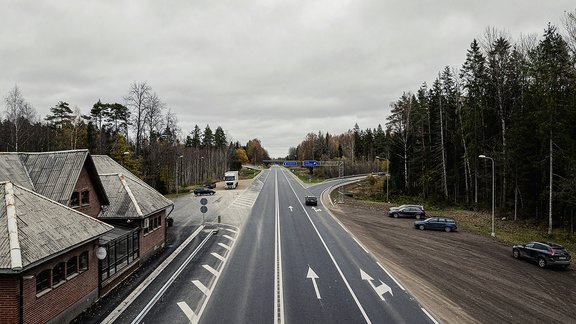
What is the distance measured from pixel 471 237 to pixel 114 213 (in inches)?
1107

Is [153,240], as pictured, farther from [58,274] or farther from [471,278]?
[471,278]

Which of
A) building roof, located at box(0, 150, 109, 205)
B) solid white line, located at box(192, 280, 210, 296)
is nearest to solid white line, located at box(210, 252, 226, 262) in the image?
solid white line, located at box(192, 280, 210, 296)

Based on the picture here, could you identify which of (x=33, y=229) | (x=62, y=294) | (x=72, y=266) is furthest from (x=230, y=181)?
(x=33, y=229)

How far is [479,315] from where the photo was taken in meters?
14.2

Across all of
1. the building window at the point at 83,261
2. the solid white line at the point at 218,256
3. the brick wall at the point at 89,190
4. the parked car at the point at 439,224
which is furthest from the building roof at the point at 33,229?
the parked car at the point at 439,224

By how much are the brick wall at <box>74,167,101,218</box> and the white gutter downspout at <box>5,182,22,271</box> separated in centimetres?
552

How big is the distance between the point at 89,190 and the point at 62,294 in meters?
8.52

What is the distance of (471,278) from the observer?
62.0 feet

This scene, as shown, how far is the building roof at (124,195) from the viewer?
71.5ft

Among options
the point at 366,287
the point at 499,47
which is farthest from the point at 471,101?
the point at 366,287

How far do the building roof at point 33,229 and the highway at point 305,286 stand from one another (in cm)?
612

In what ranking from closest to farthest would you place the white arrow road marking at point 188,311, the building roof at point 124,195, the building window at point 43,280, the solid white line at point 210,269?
the building window at point 43,280 < the white arrow road marking at point 188,311 < the solid white line at point 210,269 < the building roof at point 124,195

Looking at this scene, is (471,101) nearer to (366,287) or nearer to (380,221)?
(380,221)

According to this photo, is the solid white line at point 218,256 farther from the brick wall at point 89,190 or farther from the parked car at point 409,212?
the parked car at point 409,212
